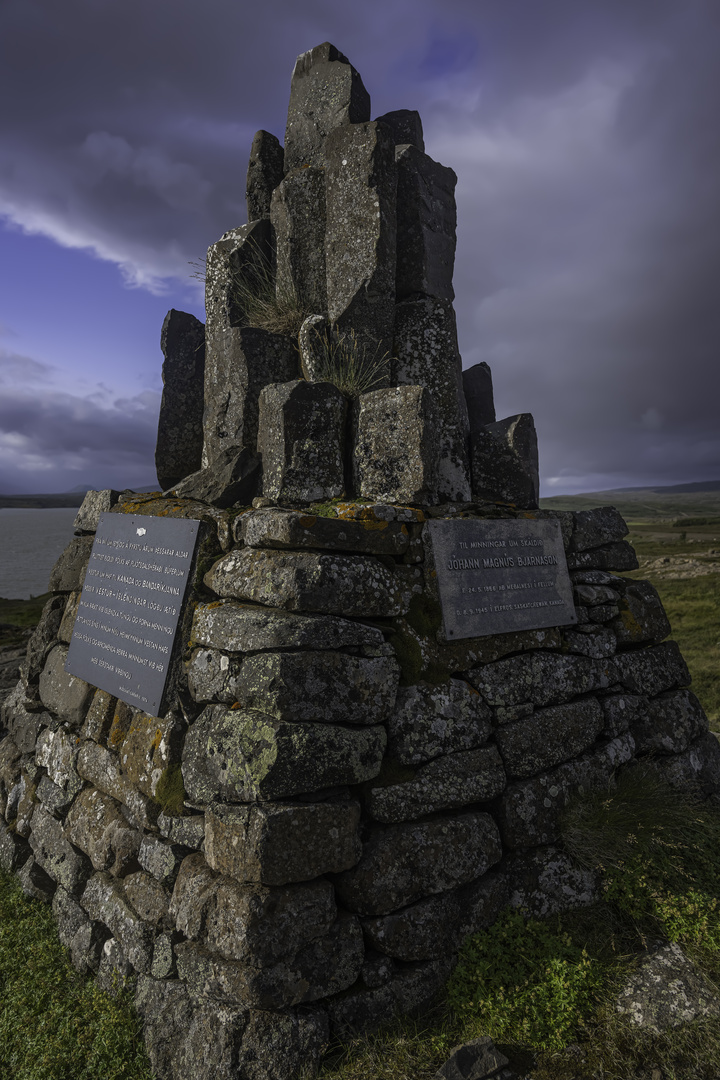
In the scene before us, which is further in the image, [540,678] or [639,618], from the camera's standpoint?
[639,618]

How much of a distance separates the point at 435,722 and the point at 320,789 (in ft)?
2.89

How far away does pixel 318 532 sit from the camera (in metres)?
3.91

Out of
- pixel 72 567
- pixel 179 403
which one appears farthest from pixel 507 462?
pixel 72 567

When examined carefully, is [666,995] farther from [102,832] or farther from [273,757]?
[102,832]

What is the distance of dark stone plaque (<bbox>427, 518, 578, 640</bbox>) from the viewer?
437 cm

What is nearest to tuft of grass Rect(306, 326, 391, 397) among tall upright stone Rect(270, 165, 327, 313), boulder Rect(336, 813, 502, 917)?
tall upright stone Rect(270, 165, 327, 313)

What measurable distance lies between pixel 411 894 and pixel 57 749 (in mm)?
3752

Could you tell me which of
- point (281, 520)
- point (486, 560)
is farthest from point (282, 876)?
point (486, 560)

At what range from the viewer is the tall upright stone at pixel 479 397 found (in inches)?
261

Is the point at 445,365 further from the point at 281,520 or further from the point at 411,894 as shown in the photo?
the point at 411,894

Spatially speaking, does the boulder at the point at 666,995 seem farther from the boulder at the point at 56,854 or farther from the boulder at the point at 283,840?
the boulder at the point at 56,854

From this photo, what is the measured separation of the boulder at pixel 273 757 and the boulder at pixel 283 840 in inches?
4.1

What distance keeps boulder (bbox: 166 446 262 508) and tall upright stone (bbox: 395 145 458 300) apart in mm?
2353

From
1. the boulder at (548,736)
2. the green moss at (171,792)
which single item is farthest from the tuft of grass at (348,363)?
the green moss at (171,792)
